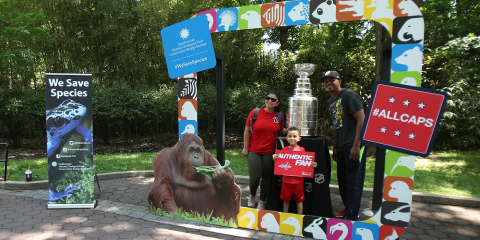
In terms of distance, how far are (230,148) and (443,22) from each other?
873 cm

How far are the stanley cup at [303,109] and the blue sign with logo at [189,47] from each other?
3.40 ft

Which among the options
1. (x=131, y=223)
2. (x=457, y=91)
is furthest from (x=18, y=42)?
(x=457, y=91)

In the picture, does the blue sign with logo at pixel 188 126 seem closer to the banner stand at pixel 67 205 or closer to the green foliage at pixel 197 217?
the green foliage at pixel 197 217

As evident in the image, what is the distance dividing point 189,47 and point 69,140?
2170 mm

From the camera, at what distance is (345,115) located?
3170 mm

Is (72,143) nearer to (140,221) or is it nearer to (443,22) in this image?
(140,221)

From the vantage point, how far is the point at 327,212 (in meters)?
3.08

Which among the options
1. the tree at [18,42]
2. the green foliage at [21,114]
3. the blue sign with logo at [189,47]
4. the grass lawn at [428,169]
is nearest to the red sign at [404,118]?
the blue sign with logo at [189,47]

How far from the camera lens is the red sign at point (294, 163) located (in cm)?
292

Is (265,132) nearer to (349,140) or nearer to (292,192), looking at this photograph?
(292,192)

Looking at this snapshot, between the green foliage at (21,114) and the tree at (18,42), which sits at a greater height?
the tree at (18,42)

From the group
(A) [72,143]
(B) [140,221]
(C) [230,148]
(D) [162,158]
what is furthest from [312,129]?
(C) [230,148]

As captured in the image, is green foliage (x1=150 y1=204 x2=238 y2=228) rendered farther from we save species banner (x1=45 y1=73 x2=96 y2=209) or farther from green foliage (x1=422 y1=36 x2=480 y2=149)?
green foliage (x1=422 y1=36 x2=480 y2=149)

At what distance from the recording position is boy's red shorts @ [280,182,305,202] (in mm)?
3021
